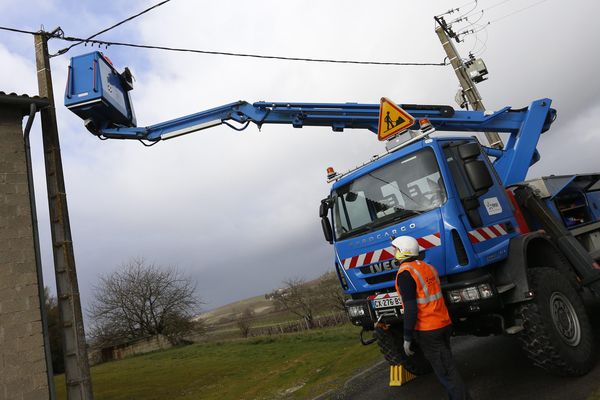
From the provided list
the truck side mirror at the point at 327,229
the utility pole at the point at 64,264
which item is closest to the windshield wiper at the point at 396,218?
the truck side mirror at the point at 327,229

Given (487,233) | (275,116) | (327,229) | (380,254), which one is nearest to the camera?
(487,233)

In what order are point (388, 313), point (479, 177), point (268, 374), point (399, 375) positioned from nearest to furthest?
1. point (479, 177)
2. point (388, 313)
3. point (399, 375)
4. point (268, 374)

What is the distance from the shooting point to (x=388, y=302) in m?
4.67

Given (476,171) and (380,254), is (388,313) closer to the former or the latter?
(380,254)

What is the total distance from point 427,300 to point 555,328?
1601 mm

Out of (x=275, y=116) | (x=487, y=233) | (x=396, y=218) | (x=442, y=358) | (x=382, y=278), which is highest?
(x=275, y=116)

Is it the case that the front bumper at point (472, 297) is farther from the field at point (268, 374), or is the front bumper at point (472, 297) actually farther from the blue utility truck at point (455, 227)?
the field at point (268, 374)

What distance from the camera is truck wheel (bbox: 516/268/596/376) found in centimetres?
414

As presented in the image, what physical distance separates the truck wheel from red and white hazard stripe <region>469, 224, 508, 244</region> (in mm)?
553

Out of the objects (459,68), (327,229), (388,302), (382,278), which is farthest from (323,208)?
(459,68)

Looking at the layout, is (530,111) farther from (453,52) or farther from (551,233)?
(453,52)

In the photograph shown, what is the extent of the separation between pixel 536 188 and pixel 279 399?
5215mm

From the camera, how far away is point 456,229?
4277 mm

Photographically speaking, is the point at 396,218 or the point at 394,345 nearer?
the point at 396,218
